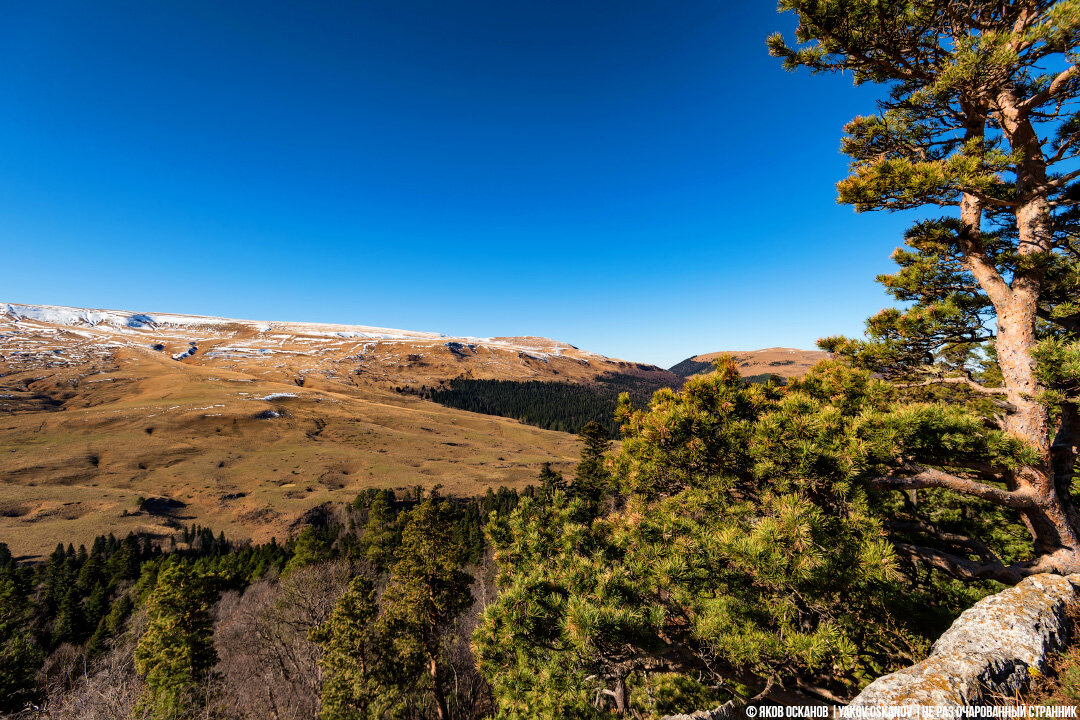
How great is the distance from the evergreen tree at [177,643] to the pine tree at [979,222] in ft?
94.3

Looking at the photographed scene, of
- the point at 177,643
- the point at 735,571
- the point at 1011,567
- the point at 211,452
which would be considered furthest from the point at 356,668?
the point at 211,452

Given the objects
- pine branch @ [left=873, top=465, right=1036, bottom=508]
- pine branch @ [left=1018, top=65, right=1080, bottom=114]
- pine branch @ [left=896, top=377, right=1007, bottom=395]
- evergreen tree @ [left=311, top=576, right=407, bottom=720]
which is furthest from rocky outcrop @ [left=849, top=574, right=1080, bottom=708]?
evergreen tree @ [left=311, top=576, right=407, bottom=720]

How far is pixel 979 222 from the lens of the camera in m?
7.04

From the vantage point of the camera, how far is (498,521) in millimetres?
11992

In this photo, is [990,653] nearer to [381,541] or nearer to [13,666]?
[13,666]

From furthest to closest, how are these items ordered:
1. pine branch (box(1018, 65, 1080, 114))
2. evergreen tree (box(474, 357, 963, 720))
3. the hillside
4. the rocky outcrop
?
the hillside < pine branch (box(1018, 65, 1080, 114)) < evergreen tree (box(474, 357, 963, 720)) < the rocky outcrop

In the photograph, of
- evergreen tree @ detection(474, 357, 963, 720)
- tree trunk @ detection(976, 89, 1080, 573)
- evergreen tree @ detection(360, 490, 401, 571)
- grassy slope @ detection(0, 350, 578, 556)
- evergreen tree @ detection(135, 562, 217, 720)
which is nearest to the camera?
evergreen tree @ detection(474, 357, 963, 720)

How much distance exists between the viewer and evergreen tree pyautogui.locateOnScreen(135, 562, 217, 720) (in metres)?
18.2

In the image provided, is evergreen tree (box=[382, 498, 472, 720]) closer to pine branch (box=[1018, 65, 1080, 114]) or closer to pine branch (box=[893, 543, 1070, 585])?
pine branch (box=[893, 543, 1070, 585])

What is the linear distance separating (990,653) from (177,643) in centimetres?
2997

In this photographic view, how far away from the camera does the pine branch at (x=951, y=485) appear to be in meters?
5.57

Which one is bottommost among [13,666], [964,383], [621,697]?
[13,666]

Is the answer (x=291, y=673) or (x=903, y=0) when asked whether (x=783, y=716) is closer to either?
(x=903, y=0)

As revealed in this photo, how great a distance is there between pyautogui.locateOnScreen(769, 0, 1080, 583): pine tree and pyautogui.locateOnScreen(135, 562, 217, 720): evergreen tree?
1132 inches
